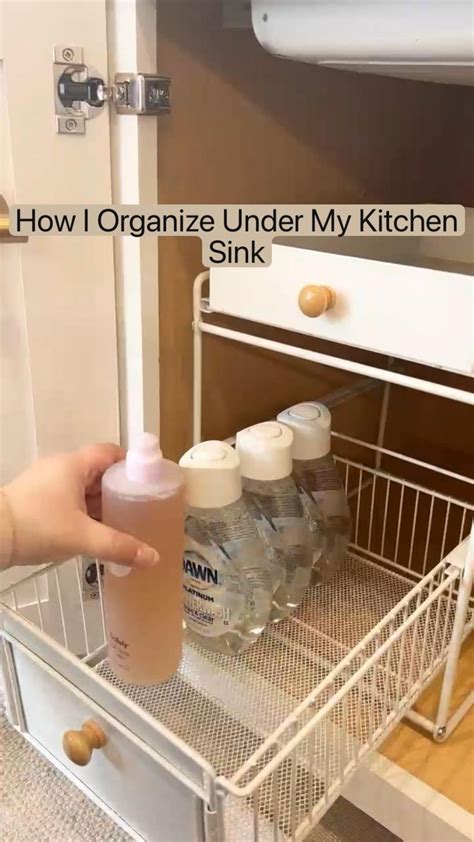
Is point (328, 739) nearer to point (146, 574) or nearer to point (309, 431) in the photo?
point (146, 574)

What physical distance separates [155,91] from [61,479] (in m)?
0.40

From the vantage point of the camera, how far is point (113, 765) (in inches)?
23.0

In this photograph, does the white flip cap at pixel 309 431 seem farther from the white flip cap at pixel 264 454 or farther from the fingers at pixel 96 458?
the fingers at pixel 96 458

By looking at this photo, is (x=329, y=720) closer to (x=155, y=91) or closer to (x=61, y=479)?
(x=61, y=479)

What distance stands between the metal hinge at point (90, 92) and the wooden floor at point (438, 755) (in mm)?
695

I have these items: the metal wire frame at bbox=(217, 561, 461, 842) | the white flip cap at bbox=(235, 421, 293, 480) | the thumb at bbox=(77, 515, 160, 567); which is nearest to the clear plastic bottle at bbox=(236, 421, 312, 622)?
the white flip cap at bbox=(235, 421, 293, 480)

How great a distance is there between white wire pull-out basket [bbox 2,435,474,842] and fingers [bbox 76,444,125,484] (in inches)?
5.4

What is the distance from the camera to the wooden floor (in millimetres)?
726

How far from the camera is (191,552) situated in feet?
2.40

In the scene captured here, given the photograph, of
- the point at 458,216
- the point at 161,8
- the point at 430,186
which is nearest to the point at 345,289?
the point at 458,216

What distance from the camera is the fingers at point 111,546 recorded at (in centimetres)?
56

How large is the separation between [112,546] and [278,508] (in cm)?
27

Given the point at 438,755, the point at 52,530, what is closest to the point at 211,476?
the point at 52,530

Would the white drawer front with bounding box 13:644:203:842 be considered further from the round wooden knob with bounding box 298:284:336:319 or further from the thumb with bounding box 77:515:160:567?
the round wooden knob with bounding box 298:284:336:319
